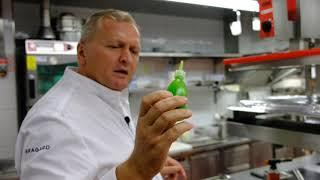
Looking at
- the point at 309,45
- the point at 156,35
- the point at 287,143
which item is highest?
the point at 156,35

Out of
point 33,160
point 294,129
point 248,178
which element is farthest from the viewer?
point 248,178

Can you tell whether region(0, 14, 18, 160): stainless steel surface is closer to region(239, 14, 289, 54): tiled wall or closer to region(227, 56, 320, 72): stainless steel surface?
region(227, 56, 320, 72): stainless steel surface

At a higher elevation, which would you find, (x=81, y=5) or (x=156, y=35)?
(x=81, y=5)

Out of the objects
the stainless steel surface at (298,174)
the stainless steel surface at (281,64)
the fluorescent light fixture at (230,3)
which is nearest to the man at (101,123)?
the stainless steel surface at (281,64)

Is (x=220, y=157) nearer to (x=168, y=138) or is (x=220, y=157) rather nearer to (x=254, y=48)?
(x=254, y=48)

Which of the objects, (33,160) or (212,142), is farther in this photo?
(212,142)

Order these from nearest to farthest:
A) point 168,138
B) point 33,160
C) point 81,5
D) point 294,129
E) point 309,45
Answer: point 168,138
point 33,160
point 294,129
point 309,45
point 81,5

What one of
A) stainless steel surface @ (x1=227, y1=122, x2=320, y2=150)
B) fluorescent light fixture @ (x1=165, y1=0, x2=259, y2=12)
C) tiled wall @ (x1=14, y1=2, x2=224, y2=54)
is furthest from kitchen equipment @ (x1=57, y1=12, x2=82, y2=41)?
stainless steel surface @ (x1=227, y1=122, x2=320, y2=150)

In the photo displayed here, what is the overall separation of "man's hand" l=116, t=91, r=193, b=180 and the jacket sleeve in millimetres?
175

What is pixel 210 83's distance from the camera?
4965 millimetres

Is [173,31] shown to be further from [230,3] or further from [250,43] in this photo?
[230,3]

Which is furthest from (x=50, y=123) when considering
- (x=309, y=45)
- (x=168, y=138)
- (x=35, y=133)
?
(x=309, y=45)

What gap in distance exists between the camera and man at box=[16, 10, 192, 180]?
828mm

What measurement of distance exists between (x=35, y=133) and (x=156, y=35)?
375 centimetres
